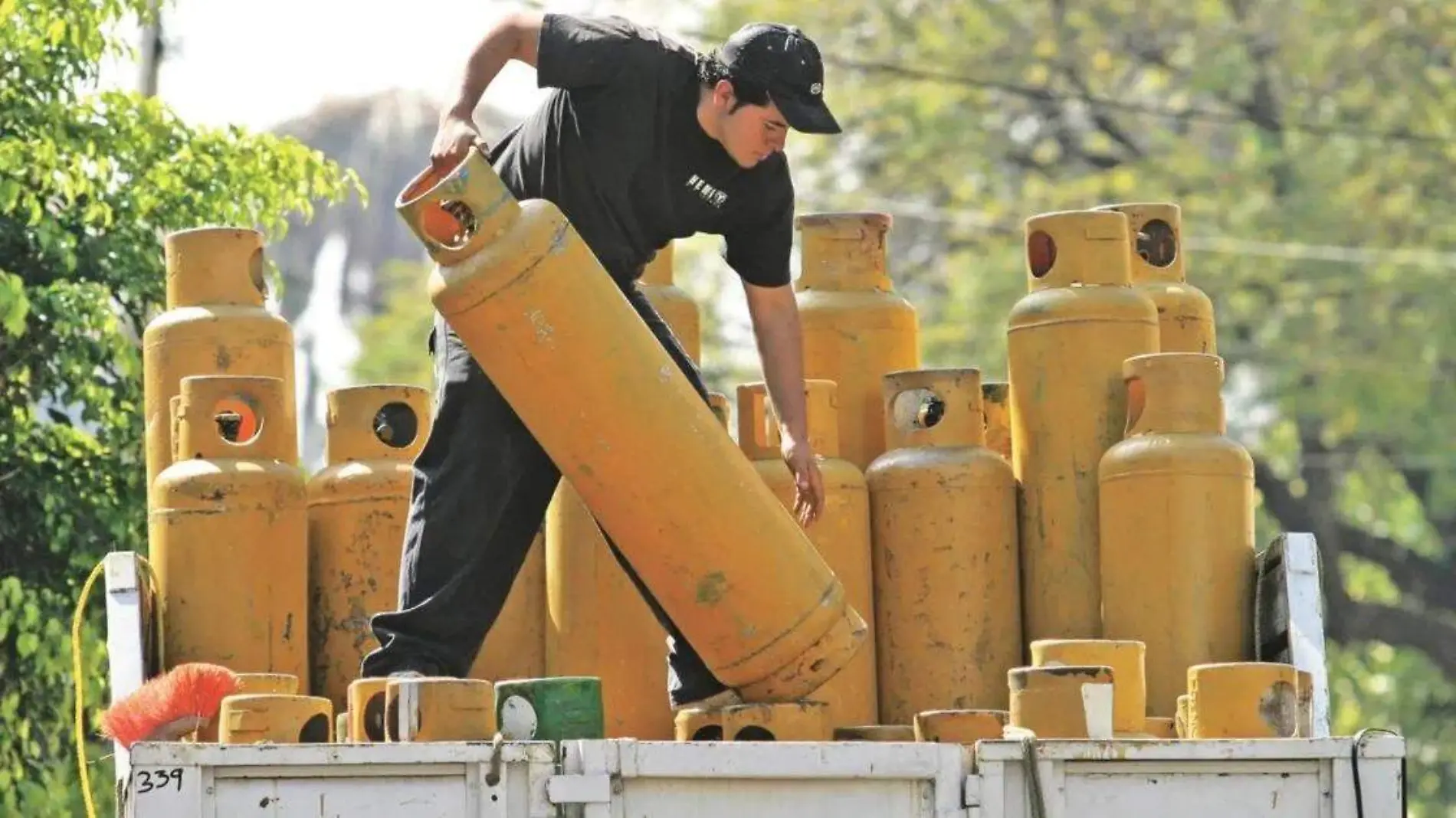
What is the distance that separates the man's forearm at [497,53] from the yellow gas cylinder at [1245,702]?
1843mm

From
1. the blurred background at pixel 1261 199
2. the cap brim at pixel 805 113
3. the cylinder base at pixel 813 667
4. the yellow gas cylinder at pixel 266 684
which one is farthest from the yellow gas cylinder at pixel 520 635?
the blurred background at pixel 1261 199

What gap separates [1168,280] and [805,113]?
1.83 m

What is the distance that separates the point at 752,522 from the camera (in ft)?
18.0

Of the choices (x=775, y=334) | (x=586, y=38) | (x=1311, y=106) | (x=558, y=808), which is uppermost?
(x=1311, y=106)

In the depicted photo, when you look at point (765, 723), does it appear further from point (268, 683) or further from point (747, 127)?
point (747, 127)

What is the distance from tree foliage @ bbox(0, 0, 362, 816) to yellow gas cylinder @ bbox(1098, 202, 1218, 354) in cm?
373

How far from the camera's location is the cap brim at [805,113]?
5.84 meters

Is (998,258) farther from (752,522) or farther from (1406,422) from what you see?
(752,522)

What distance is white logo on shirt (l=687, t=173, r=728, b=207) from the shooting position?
608cm

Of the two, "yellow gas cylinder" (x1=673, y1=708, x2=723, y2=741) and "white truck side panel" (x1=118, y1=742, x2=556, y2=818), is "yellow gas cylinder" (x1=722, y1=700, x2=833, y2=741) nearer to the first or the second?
"yellow gas cylinder" (x1=673, y1=708, x2=723, y2=741)

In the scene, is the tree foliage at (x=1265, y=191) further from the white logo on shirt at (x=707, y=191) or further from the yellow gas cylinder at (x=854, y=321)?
the white logo on shirt at (x=707, y=191)

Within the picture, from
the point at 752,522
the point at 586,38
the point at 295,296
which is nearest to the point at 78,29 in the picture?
the point at 586,38

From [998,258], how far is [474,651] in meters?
18.1

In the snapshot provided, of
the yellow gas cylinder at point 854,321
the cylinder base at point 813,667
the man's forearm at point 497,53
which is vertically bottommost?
the cylinder base at point 813,667
